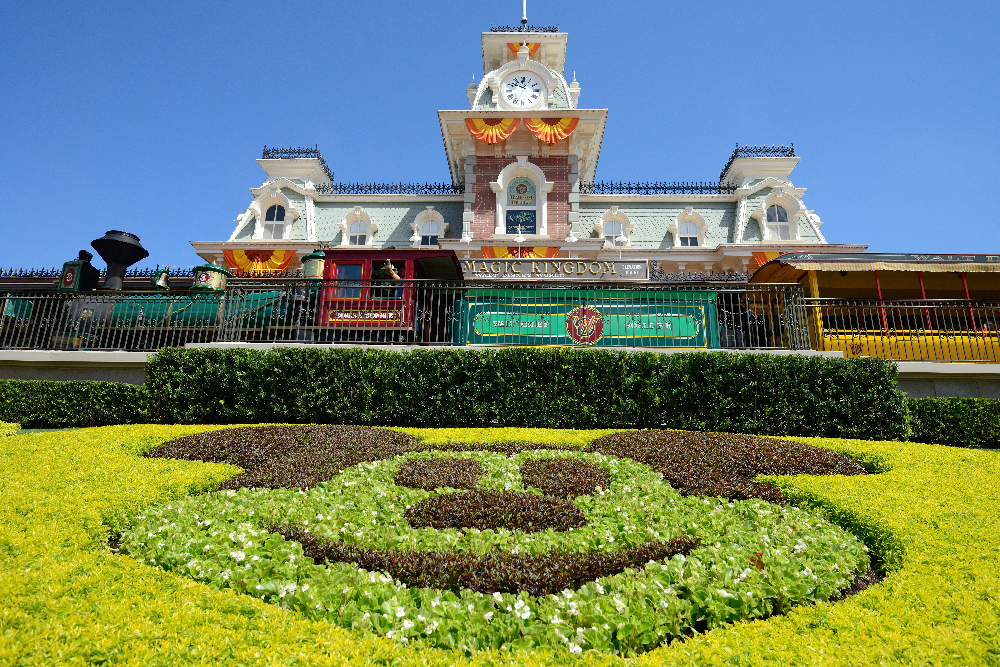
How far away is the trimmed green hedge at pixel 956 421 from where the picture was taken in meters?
8.93

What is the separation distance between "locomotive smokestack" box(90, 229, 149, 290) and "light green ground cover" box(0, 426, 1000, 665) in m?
14.2

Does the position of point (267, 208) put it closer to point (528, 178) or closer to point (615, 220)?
point (528, 178)

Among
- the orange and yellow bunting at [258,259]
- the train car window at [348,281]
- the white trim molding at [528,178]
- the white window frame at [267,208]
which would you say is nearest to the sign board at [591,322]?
the train car window at [348,281]

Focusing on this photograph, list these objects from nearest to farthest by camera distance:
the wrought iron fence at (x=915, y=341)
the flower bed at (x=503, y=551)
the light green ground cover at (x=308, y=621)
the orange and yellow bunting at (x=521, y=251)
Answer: the light green ground cover at (x=308, y=621) < the flower bed at (x=503, y=551) < the wrought iron fence at (x=915, y=341) < the orange and yellow bunting at (x=521, y=251)

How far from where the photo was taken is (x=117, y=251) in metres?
15.8

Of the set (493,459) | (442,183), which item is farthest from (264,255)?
(493,459)

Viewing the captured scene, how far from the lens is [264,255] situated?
26.7 meters

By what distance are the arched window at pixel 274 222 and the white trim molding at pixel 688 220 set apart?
70.1ft

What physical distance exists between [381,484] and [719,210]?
2838 cm

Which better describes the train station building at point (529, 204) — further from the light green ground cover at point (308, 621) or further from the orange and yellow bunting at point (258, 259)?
the light green ground cover at point (308, 621)

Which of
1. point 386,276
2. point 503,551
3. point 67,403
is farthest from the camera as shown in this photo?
point 386,276

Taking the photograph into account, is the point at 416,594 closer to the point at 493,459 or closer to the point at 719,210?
the point at 493,459

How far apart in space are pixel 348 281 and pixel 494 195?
659 inches

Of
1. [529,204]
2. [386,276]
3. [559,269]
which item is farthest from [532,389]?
[529,204]
